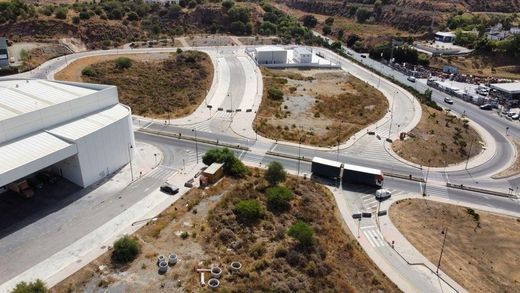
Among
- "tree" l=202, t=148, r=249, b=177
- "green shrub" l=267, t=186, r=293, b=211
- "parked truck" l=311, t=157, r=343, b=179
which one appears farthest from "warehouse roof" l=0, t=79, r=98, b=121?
"parked truck" l=311, t=157, r=343, b=179

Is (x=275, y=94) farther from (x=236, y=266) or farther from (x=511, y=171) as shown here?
(x=236, y=266)

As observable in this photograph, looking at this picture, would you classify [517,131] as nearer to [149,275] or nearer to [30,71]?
[149,275]

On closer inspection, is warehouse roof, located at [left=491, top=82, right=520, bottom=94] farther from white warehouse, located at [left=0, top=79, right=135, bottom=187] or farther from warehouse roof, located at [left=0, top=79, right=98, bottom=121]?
warehouse roof, located at [left=0, top=79, right=98, bottom=121]

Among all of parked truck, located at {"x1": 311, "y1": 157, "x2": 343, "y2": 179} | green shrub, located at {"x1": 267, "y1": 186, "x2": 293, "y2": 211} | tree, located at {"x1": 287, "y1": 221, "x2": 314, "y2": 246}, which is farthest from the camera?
parked truck, located at {"x1": 311, "y1": 157, "x2": 343, "y2": 179}

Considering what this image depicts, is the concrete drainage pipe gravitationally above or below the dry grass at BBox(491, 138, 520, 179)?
above

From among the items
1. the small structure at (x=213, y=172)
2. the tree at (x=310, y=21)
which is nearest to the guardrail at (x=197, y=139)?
the small structure at (x=213, y=172)

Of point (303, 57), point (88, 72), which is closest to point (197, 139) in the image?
A: point (88, 72)
